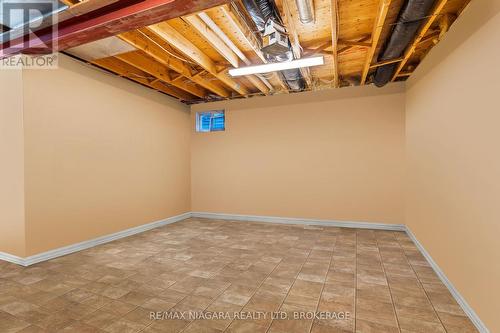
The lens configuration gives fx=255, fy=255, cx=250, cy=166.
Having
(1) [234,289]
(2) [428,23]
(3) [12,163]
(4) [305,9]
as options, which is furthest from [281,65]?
(3) [12,163]

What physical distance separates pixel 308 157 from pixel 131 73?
12.0 feet

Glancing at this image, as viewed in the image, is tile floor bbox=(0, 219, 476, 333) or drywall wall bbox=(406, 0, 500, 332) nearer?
drywall wall bbox=(406, 0, 500, 332)

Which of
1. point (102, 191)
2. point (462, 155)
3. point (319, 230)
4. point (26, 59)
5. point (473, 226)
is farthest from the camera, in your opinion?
point (319, 230)

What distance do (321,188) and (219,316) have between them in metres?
3.58

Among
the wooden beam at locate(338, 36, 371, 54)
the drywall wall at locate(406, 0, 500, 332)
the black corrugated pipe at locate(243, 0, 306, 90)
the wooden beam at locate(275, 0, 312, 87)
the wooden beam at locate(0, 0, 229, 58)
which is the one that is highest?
the wooden beam at locate(338, 36, 371, 54)

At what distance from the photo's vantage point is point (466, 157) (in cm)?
220

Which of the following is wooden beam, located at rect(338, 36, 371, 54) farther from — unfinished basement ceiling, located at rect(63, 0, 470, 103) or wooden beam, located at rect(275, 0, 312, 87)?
wooden beam, located at rect(275, 0, 312, 87)

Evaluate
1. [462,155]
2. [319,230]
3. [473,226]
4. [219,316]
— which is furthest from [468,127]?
[319,230]

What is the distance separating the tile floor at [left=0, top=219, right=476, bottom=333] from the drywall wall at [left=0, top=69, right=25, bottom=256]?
15.2 inches

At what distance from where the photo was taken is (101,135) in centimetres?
410

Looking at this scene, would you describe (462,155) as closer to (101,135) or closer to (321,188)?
(321,188)

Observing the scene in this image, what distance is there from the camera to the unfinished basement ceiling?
270 cm

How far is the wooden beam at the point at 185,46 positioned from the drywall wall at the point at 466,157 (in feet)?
9.87

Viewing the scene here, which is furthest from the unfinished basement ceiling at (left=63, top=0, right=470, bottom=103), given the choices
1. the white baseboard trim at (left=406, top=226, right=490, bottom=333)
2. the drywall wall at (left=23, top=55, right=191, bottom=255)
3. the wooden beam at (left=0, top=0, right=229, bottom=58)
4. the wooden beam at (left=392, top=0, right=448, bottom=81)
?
the white baseboard trim at (left=406, top=226, right=490, bottom=333)
